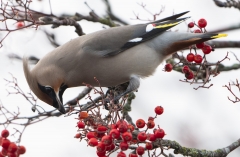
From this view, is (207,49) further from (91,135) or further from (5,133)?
(5,133)

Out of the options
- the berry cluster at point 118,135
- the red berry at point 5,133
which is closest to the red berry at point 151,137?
the berry cluster at point 118,135

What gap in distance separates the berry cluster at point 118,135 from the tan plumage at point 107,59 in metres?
1.16

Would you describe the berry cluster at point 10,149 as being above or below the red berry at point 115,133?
above

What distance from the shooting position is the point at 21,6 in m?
4.48

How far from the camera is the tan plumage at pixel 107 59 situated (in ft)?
15.0

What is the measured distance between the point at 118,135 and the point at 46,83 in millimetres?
1609

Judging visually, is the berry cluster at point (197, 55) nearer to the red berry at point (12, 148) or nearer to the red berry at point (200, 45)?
the red berry at point (200, 45)

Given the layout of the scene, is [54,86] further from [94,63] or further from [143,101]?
[143,101]

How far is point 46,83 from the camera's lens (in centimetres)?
454

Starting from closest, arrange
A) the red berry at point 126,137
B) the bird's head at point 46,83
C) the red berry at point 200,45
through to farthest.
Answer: the red berry at point 126,137, the red berry at point 200,45, the bird's head at point 46,83

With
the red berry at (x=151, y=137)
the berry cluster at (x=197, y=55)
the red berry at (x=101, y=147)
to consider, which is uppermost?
the berry cluster at (x=197, y=55)

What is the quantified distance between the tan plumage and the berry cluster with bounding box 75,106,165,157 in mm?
1157

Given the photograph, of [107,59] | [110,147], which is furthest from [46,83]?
[110,147]

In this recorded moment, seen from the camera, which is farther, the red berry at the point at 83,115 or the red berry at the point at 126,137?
the red berry at the point at 83,115
